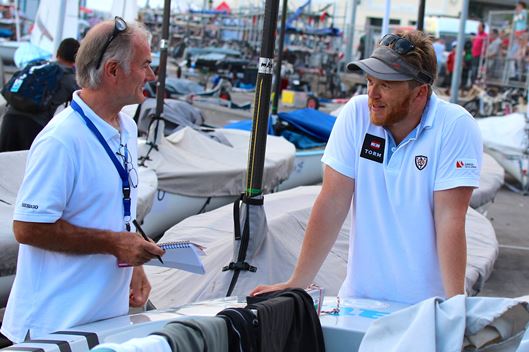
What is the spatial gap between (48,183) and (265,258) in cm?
222

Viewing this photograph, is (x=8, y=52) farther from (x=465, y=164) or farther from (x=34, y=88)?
(x=465, y=164)

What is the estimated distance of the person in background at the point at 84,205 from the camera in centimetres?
248

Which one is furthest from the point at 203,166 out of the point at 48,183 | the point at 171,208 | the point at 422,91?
the point at 48,183

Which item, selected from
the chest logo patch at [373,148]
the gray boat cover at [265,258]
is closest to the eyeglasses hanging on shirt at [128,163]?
the chest logo patch at [373,148]

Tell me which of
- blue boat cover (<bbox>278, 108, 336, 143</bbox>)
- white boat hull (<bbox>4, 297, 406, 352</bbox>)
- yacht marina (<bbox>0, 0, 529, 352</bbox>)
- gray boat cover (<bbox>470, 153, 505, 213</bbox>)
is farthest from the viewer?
blue boat cover (<bbox>278, 108, 336, 143</bbox>)

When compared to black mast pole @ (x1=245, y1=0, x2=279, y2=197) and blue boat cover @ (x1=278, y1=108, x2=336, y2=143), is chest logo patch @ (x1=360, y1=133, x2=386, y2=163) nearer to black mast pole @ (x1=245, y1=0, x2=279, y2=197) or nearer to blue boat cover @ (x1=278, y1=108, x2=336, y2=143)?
black mast pole @ (x1=245, y1=0, x2=279, y2=197)

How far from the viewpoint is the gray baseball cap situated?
9.06 ft

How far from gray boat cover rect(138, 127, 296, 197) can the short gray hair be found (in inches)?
193

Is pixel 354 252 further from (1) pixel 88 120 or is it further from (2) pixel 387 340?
(1) pixel 88 120

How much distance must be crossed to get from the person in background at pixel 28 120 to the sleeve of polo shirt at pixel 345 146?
4.54m

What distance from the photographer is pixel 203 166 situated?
8.04m

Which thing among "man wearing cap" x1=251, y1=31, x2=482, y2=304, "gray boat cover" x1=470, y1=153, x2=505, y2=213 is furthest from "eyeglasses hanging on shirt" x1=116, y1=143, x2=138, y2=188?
"gray boat cover" x1=470, y1=153, x2=505, y2=213

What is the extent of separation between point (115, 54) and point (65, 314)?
2.76 ft

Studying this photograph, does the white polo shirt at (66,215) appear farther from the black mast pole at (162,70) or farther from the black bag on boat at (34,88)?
the black mast pole at (162,70)
